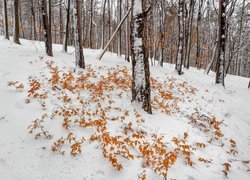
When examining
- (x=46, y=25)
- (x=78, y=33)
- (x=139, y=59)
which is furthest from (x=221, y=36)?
(x=46, y=25)

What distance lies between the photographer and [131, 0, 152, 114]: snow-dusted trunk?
5793mm

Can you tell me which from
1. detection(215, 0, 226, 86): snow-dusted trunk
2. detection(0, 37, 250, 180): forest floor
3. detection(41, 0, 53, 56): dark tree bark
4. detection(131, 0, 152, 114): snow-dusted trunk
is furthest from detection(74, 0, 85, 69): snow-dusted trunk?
detection(215, 0, 226, 86): snow-dusted trunk

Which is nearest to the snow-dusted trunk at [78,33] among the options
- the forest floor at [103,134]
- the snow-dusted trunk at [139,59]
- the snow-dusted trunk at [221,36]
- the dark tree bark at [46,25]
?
the forest floor at [103,134]

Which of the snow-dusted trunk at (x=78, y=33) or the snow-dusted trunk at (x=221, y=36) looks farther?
the snow-dusted trunk at (x=221, y=36)

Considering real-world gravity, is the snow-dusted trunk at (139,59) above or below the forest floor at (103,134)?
above

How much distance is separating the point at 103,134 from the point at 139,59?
110 inches

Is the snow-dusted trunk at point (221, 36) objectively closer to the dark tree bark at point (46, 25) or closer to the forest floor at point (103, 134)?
the forest floor at point (103, 134)

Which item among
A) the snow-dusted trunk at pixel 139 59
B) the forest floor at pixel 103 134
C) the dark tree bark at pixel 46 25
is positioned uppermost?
the dark tree bark at pixel 46 25

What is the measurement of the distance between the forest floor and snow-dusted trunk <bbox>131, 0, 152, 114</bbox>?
37 centimetres

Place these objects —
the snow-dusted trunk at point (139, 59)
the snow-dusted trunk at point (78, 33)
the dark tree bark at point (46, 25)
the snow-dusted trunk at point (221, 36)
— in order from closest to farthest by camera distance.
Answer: the snow-dusted trunk at point (139, 59), the snow-dusted trunk at point (78, 33), the dark tree bark at point (46, 25), the snow-dusted trunk at point (221, 36)

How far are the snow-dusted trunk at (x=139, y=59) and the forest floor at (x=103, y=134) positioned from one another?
14.5 inches

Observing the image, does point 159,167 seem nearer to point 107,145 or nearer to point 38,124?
point 107,145

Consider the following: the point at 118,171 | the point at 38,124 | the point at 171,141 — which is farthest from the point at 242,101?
the point at 38,124

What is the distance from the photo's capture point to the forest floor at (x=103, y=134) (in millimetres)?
3541
